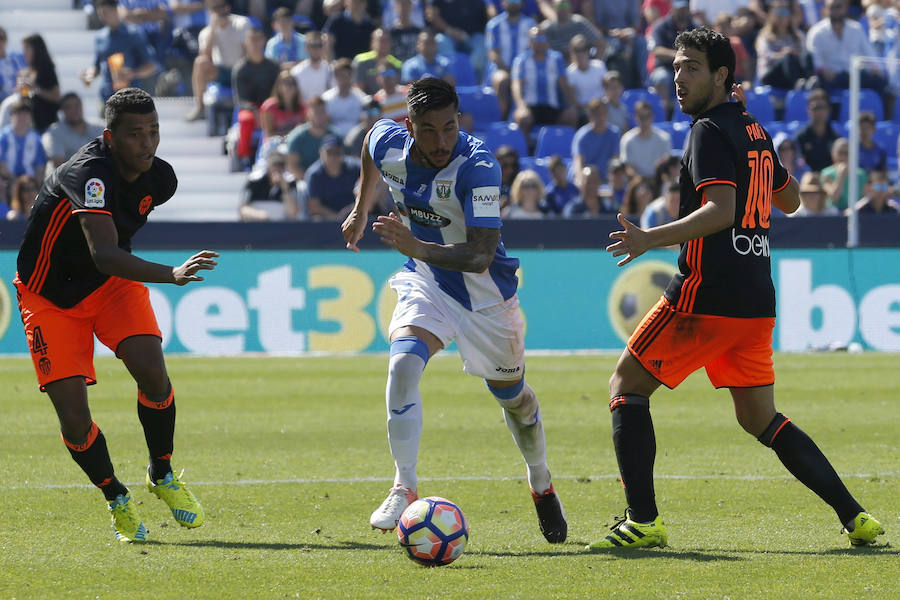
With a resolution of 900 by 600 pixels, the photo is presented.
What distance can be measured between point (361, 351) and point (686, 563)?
428 inches

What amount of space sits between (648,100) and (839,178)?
3.87m

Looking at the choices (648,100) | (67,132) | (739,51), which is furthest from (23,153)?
(739,51)

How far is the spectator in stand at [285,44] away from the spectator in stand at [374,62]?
1.20m

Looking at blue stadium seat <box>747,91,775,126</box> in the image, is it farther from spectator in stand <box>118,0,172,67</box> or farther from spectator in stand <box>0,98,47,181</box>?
spectator in stand <box>0,98,47,181</box>

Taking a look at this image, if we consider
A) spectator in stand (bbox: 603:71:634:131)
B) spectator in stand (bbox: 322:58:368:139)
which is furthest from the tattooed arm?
spectator in stand (bbox: 603:71:634:131)

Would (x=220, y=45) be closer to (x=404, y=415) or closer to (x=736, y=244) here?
(x=404, y=415)

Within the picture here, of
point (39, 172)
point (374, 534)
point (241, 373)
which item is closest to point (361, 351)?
point (241, 373)

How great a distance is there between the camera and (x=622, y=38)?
22547 mm

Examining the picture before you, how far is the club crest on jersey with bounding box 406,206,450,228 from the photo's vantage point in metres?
6.53

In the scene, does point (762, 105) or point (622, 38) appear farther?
point (622, 38)

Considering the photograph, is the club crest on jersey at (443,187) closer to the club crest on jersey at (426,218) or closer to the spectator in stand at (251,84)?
the club crest on jersey at (426,218)

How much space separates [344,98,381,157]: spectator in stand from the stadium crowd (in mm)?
33

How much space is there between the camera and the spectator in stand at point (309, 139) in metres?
19.0

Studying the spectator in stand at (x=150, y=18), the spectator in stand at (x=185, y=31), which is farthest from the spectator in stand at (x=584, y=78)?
the spectator in stand at (x=150, y=18)
